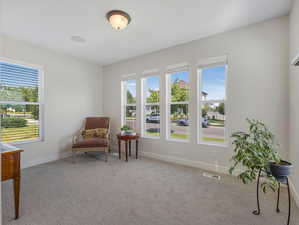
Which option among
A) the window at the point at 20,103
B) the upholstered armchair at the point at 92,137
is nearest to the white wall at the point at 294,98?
the upholstered armchair at the point at 92,137

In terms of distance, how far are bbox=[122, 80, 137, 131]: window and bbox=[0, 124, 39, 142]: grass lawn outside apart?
2.09 metres

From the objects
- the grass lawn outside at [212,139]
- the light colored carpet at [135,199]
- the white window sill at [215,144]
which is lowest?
the light colored carpet at [135,199]

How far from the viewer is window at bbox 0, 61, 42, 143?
10.1 feet

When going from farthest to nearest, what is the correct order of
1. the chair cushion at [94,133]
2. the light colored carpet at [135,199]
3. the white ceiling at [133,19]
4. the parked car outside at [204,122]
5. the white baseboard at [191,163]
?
1. the chair cushion at [94,133]
2. the parked car outside at [204,122]
3. the white baseboard at [191,163]
4. the white ceiling at [133,19]
5. the light colored carpet at [135,199]

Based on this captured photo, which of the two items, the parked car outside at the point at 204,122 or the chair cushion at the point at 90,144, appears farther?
the chair cushion at the point at 90,144

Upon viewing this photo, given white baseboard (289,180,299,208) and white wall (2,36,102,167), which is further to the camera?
white wall (2,36,102,167)

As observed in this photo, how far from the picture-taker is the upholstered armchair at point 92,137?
3.46 meters

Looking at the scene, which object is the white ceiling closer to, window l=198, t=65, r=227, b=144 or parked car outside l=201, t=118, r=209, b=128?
window l=198, t=65, r=227, b=144

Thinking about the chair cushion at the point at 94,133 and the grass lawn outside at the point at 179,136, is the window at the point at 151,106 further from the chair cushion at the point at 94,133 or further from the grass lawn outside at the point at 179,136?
the chair cushion at the point at 94,133

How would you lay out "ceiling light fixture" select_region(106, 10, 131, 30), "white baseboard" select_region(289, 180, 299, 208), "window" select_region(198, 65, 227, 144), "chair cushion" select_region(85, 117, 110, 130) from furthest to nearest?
"chair cushion" select_region(85, 117, 110, 130) < "window" select_region(198, 65, 227, 144) < "ceiling light fixture" select_region(106, 10, 131, 30) < "white baseboard" select_region(289, 180, 299, 208)

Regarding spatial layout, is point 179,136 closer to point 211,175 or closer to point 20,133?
point 211,175

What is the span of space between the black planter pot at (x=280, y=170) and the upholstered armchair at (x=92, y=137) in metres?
2.99

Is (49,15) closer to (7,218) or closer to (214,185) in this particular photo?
(7,218)

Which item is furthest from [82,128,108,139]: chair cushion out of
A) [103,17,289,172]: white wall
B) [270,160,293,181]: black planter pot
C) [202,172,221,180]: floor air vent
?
[270,160,293,181]: black planter pot
